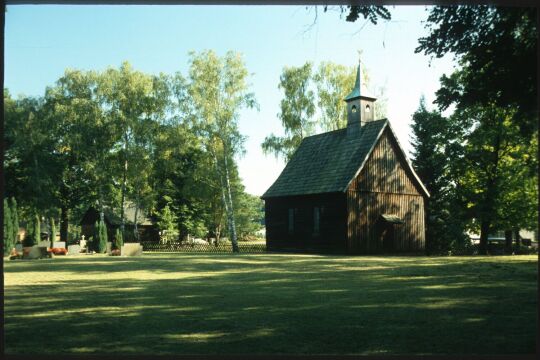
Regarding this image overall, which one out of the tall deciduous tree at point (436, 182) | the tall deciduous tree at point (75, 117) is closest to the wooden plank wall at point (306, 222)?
the tall deciduous tree at point (436, 182)

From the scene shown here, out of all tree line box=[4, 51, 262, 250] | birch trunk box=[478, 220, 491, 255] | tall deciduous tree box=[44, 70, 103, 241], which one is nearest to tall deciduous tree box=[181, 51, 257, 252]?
tree line box=[4, 51, 262, 250]

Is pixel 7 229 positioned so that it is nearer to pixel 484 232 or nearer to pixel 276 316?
pixel 276 316

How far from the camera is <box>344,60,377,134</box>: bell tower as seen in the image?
34375 millimetres

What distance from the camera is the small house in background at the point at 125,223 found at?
5256 cm

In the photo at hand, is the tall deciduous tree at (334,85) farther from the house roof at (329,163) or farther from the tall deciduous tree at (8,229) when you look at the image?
the tall deciduous tree at (8,229)

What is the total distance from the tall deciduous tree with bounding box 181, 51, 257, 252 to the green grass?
946 inches

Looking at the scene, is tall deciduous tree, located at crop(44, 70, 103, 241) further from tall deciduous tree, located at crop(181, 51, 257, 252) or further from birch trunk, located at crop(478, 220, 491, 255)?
birch trunk, located at crop(478, 220, 491, 255)

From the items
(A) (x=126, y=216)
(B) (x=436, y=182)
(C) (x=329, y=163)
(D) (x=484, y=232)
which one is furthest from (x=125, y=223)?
(D) (x=484, y=232)

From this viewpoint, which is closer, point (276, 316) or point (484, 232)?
point (276, 316)

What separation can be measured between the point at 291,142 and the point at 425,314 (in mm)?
35355

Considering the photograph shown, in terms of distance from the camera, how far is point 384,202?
33125 mm

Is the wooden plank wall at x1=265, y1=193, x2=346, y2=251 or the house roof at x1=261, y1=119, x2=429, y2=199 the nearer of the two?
the wooden plank wall at x1=265, y1=193, x2=346, y2=251

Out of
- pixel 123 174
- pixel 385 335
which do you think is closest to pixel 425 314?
pixel 385 335

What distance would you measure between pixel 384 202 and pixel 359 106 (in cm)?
730
